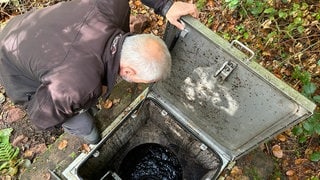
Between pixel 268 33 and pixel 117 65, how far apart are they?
2.66m

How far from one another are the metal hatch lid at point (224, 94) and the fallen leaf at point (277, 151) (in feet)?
3.06

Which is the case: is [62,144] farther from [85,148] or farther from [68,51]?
[68,51]

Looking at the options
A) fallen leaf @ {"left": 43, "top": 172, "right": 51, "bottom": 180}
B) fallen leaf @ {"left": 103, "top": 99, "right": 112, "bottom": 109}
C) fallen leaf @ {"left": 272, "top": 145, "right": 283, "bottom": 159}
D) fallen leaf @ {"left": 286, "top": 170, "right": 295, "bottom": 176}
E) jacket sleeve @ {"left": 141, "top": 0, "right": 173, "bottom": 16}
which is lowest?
fallen leaf @ {"left": 43, "top": 172, "right": 51, "bottom": 180}

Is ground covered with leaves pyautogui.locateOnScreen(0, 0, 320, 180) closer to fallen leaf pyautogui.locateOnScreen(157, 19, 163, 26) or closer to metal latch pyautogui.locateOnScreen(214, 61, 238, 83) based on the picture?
fallen leaf pyautogui.locateOnScreen(157, 19, 163, 26)

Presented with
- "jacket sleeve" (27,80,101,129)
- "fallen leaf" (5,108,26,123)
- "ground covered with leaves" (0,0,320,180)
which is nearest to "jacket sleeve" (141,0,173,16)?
"jacket sleeve" (27,80,101,129)

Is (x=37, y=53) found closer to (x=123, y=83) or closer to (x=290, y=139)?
(x=123, y=83)

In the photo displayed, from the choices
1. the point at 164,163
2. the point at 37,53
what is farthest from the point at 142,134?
the point at 37,53

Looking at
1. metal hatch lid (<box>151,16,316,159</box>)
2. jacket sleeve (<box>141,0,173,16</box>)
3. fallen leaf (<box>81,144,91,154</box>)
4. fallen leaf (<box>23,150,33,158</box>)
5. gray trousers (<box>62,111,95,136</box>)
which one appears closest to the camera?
metal hatch lid (<box>151,16,316,159</box>)

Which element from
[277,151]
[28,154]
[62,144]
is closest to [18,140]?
[28,154]

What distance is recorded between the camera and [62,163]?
381cm

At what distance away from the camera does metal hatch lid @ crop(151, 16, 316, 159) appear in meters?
2.31

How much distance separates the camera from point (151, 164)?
4242 mm

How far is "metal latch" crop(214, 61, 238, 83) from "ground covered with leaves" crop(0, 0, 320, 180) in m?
1.46

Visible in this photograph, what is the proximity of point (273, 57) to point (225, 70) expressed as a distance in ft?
7.19
